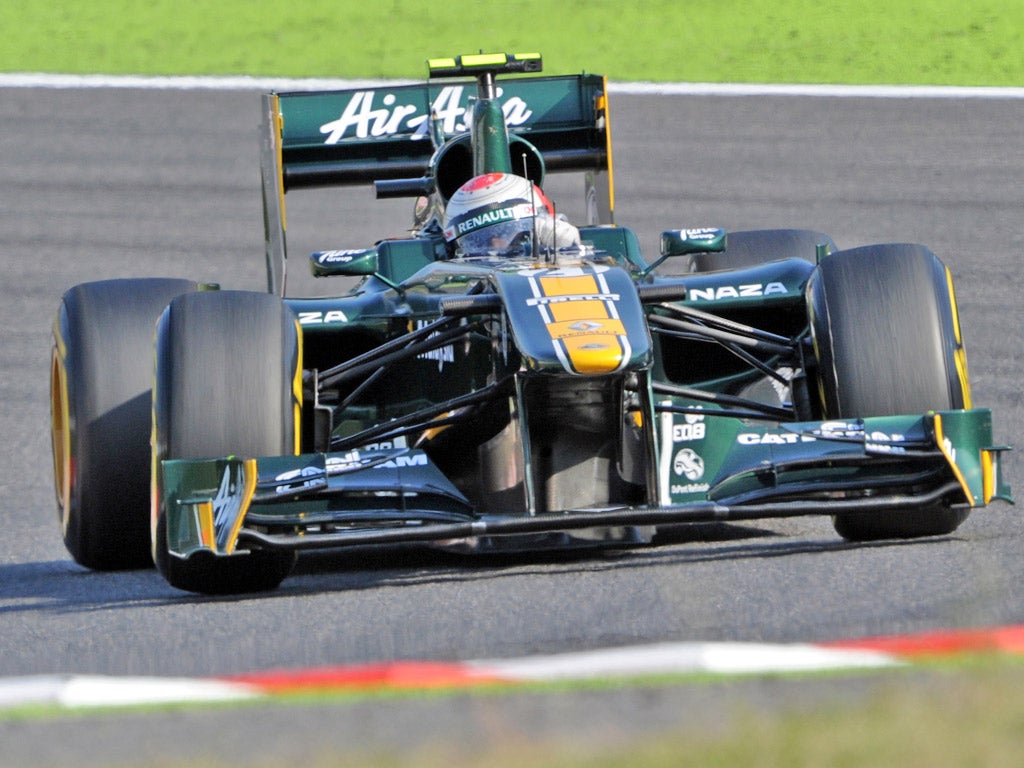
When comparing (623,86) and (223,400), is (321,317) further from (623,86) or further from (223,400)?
(623,86)

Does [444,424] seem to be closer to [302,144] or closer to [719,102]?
[302,144]

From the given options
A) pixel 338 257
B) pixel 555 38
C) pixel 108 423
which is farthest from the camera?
pixel 555 38

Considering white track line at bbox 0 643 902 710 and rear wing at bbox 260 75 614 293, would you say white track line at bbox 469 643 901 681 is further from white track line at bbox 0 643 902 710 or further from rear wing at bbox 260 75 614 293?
rear wing at bbox 260 75 614 293

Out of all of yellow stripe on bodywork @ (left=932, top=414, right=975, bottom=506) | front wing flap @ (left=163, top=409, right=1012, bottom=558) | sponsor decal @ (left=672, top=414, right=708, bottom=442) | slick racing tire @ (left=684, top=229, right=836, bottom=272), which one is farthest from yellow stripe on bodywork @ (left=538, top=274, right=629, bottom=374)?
slick racing tire @ (left=684, top=229, right=836, bottom=272)

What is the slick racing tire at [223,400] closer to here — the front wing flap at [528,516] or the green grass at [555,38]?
the front wing flap at [528,516]

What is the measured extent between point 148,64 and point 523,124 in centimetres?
926

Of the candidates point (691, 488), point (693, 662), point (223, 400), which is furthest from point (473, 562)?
point (693, 662)

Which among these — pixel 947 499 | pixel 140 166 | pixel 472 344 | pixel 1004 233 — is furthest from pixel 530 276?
pixel 140 166

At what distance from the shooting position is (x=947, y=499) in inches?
218

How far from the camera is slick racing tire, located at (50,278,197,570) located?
6.53 meters

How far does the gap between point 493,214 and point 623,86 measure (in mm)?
9432

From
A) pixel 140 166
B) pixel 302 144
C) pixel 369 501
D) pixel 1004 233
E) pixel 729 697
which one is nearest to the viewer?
pixel 729 697

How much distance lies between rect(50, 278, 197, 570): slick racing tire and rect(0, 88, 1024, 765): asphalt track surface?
0.46ft

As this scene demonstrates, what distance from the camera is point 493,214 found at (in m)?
7.13
